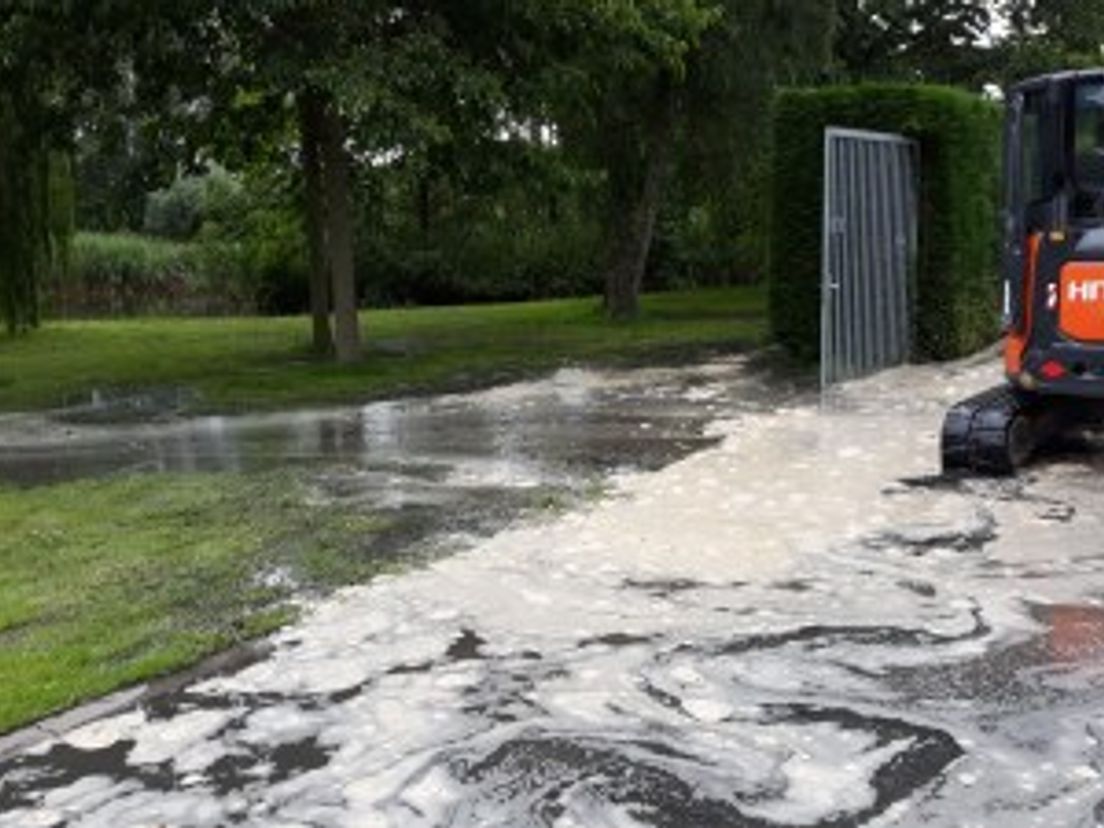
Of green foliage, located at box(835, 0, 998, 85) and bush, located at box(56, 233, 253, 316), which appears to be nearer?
green foliage, located at box(835, 0, 998, 85)

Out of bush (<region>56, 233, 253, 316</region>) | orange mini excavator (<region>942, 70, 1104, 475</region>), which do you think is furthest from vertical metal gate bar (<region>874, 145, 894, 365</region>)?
bush (<region>56, 233, 253, 316</region>)

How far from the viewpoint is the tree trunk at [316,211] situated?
1866 centimetres

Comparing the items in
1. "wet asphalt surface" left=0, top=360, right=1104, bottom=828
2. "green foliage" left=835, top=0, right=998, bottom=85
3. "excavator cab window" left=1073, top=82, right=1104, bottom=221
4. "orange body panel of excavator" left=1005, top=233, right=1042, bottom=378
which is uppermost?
"green foliage" left=835, top=0, right=998, bottom=85

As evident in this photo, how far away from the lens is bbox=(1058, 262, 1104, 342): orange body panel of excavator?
9773 millimetres

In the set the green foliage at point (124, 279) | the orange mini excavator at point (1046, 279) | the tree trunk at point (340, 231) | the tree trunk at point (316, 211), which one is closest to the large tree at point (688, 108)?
the tree trunk at point (340, 231)

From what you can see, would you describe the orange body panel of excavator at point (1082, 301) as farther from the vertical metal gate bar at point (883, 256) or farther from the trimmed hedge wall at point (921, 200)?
the trimmed hedge wall at point (921, 200)

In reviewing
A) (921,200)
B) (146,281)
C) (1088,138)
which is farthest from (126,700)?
(146,281)

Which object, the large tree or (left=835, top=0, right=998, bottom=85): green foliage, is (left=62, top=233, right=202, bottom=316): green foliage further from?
(left=835, top=0, right=998, bottom=85): green foliage

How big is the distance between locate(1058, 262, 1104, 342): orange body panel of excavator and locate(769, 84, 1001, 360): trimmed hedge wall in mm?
6064

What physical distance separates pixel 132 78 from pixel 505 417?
23.9 feet

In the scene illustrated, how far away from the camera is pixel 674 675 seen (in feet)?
20.4

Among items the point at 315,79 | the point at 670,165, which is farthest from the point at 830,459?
the point at 670,165

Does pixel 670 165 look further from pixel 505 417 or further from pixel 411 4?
pixel 505 417

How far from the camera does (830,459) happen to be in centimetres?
1102
